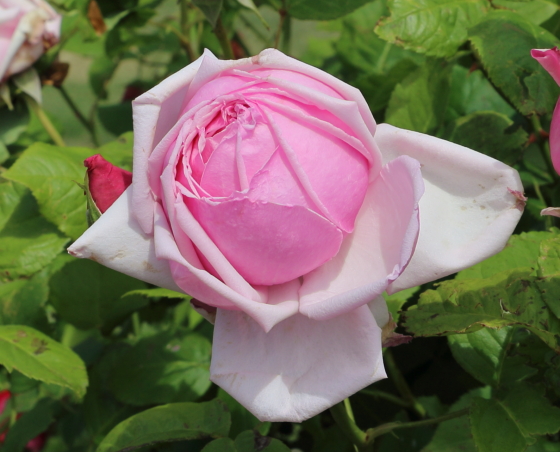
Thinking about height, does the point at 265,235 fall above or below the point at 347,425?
above

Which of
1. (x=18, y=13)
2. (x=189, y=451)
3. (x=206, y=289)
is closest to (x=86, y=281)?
(x=189, y=451)

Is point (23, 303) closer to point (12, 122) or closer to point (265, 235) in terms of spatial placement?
point (12, 122)

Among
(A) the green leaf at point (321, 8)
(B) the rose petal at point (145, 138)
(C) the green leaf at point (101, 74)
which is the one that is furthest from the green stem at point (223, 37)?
(C) the green leaf at point (101, 74)

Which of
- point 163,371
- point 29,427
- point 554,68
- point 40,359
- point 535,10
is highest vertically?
point 554,68

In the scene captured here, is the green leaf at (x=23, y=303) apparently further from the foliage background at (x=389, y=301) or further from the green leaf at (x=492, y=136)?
the green leaf at (x=492, y=136)

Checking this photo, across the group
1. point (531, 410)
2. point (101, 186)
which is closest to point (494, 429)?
point (531, 410)
